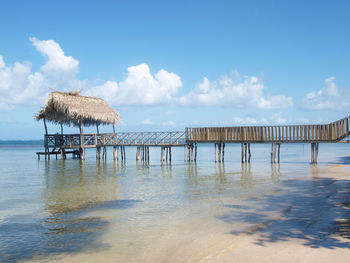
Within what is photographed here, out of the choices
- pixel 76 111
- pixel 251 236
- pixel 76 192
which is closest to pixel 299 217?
pixel 251 236

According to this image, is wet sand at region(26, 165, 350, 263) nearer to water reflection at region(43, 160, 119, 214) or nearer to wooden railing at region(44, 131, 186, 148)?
water reflection at region(43, 160, 119, 214)

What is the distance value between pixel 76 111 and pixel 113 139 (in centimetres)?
441

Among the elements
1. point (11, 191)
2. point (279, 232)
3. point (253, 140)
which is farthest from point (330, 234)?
point (253, 140)

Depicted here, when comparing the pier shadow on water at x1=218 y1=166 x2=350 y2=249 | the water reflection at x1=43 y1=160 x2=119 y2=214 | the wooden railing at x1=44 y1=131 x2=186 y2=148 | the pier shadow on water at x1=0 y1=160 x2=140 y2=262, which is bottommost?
the water reflection at x1=43 y1=160 x2=119 y2=214

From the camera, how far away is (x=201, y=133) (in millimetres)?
25891

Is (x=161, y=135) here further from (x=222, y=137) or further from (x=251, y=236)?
(x=251, y=236)

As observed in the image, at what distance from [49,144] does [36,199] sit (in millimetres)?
22278

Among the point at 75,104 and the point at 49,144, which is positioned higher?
the point at 75,104

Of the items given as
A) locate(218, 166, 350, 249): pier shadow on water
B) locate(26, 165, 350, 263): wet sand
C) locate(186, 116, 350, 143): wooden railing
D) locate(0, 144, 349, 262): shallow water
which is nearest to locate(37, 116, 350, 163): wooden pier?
locate(186, 116, 350, 143): wooden railing

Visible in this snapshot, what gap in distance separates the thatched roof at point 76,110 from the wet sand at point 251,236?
21.2 m

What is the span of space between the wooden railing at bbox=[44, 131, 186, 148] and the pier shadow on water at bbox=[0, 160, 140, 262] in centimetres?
1379

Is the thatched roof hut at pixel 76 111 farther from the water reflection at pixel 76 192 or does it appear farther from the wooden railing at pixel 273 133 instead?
the water reflection at pixel 76 192

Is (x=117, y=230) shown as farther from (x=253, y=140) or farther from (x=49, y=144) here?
(x=49, y=144)

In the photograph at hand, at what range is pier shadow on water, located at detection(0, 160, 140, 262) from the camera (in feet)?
21.9
